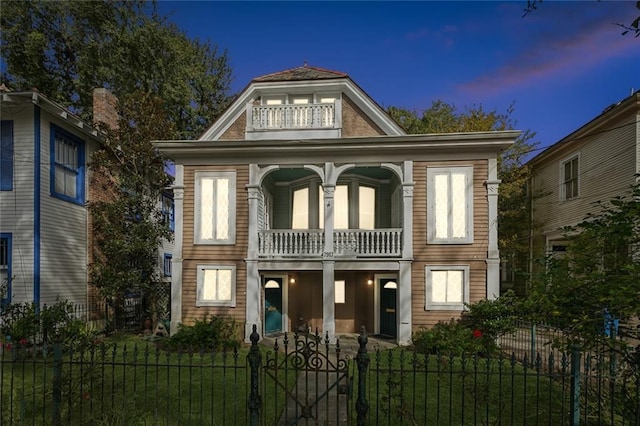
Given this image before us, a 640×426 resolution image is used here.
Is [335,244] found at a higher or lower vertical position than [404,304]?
higher

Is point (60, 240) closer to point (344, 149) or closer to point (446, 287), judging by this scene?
point (344, 149)

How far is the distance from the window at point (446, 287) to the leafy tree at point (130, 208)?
9.70 meters

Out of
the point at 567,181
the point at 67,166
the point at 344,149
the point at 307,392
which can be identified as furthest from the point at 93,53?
the point at 567,181

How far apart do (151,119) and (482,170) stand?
11.9m

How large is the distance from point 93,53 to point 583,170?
27817 mm

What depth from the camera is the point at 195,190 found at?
39.7 ft

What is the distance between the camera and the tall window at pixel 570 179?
1570cm

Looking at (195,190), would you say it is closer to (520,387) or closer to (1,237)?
(1,237)

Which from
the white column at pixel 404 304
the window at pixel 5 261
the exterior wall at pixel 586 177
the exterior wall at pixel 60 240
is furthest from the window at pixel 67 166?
the exterior wall at pixel 586 177

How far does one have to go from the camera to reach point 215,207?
1211 centimetres

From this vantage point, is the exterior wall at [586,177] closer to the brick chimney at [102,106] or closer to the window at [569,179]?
the window at [569,179]

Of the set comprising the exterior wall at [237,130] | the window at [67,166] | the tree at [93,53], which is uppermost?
the tree at [93,53]

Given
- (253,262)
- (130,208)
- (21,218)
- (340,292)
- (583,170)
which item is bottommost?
(340,292)

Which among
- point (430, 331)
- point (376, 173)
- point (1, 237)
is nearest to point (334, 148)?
point (376, 173)
